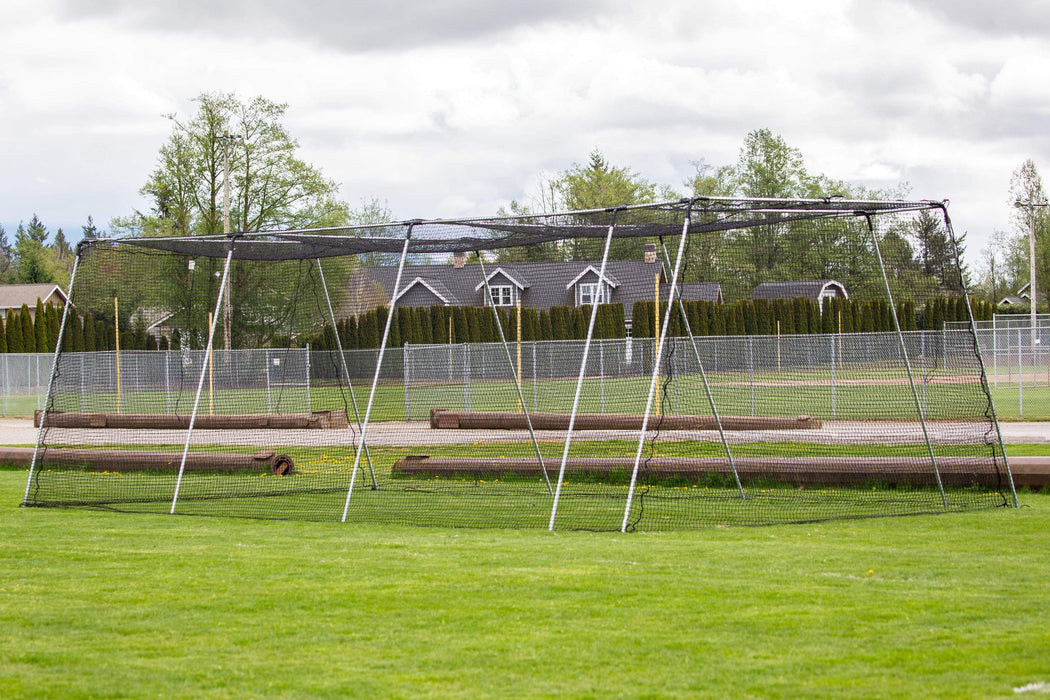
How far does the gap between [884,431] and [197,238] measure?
42.4ft

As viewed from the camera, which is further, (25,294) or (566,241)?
(25,294)

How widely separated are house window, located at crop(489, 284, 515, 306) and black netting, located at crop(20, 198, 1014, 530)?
31cm

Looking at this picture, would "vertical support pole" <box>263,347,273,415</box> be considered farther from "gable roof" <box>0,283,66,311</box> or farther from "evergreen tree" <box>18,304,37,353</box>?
"gable roof" <box>0,283,66,311</box>

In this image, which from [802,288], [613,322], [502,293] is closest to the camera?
[802,288]

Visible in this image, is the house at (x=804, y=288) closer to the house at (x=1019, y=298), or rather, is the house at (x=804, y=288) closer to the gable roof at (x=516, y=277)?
the gable roof at (x=516, y=277)

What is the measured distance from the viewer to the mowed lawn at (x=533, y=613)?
4.70m

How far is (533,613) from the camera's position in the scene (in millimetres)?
5941

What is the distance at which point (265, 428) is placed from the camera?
20.6m

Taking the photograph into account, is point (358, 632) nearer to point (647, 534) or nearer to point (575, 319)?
point (647, 534)

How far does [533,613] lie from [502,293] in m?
14.9

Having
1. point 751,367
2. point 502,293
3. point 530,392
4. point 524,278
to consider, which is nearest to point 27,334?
point 530,392

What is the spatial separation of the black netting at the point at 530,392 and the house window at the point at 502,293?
0.31 meters

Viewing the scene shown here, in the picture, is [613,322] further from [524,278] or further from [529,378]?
[524,278]

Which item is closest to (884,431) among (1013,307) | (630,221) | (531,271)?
(531,271)
